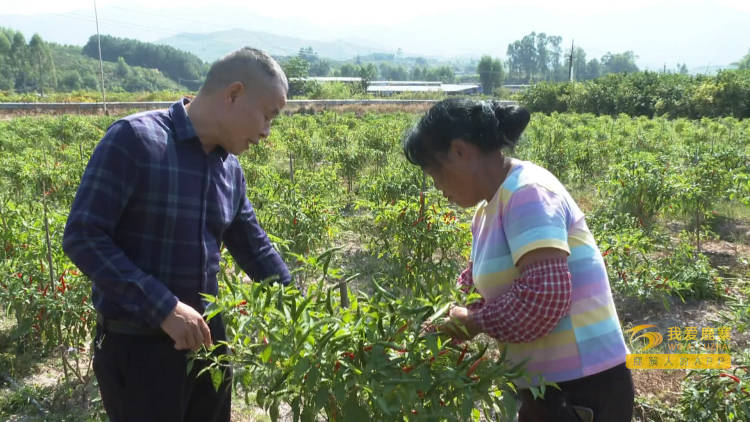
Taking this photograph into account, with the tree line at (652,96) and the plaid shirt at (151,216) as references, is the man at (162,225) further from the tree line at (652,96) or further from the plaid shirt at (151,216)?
the tree line at (652,96)

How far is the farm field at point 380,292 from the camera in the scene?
126 centimetres

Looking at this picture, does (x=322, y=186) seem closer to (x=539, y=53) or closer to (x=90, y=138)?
(x=90, y=138)

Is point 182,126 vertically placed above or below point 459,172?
above

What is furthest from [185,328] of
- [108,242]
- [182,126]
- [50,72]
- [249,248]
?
[50,72]

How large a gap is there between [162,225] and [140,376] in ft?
1.55

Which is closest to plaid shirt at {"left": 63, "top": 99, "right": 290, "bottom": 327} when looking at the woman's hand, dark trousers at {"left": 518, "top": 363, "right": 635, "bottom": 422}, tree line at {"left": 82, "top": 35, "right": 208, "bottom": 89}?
the woman's hand

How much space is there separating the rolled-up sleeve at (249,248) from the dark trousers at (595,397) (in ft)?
3.19

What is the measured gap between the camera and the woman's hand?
137 centimetres

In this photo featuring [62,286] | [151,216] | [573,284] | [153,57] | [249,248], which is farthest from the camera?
[153,57]

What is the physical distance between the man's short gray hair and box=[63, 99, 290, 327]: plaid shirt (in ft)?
0.56

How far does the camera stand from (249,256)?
2.01 metres

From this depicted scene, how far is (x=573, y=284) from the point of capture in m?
1.45

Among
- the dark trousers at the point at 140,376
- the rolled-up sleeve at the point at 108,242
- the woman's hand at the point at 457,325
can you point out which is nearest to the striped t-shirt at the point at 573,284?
the woman's hand at the point at 457,325

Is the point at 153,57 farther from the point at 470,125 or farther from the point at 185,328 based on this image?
the point at 470,125
